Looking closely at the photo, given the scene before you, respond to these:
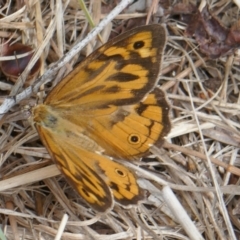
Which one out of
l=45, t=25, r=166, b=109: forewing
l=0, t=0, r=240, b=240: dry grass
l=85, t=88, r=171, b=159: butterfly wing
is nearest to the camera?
l=45, t=25, r=166, b=109: forewing

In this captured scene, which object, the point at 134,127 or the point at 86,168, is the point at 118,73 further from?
the point at 86,168

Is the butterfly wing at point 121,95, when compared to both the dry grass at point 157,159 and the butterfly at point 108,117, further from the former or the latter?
the dry grass at point 157,159

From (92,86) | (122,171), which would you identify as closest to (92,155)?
(122,171)

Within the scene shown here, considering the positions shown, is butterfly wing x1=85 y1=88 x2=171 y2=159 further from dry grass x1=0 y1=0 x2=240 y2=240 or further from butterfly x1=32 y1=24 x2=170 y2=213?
dry grass x1=0 y1=0 x2=240 y2=240

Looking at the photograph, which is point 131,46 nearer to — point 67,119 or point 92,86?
point 92,86

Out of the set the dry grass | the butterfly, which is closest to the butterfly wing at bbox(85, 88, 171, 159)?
the butterfly

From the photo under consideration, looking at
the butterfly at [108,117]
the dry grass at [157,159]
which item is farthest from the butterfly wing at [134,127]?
the dry grass at [157,159]

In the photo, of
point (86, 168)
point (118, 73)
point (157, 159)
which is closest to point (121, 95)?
point (118, 73)
